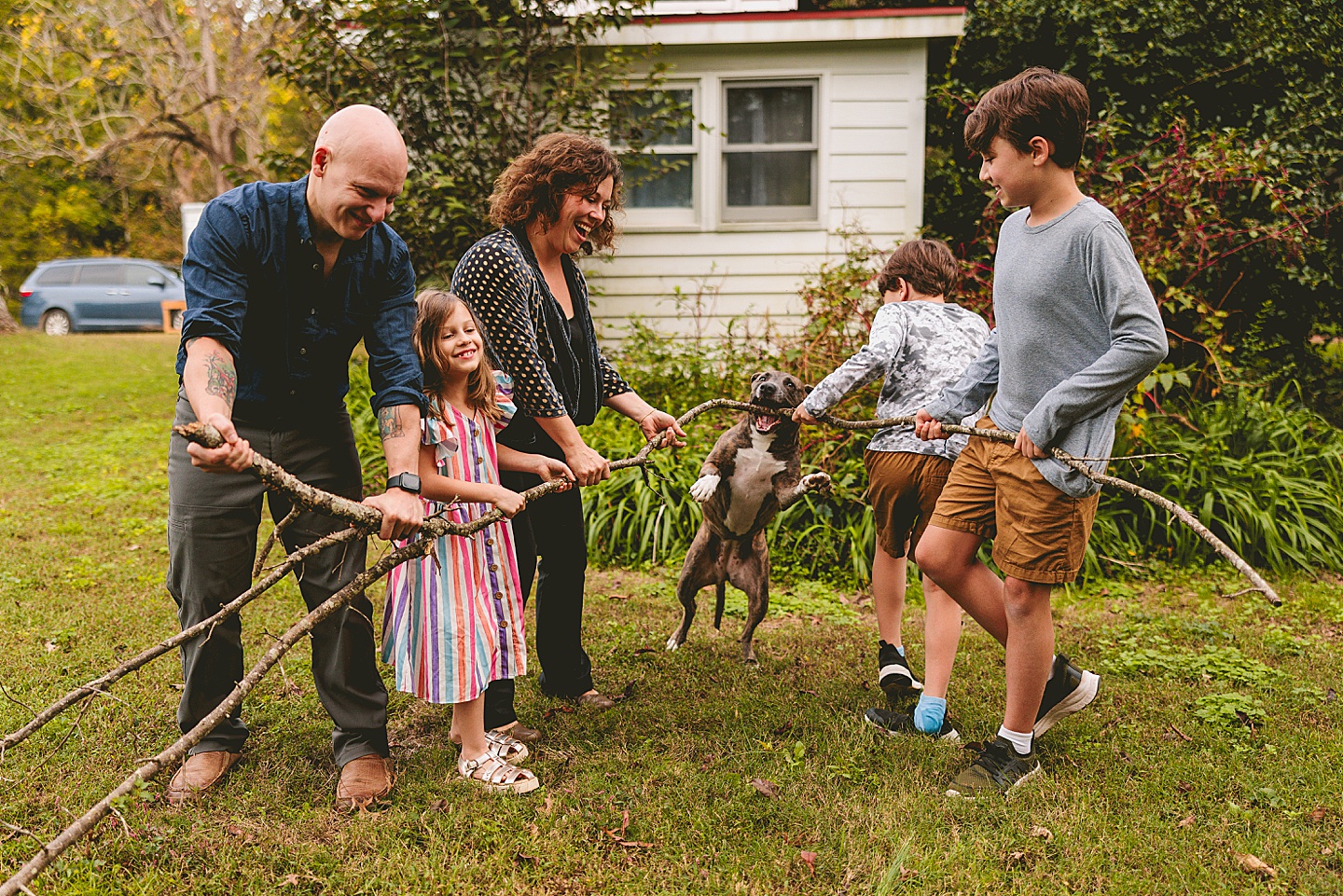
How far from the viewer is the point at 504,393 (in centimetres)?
361

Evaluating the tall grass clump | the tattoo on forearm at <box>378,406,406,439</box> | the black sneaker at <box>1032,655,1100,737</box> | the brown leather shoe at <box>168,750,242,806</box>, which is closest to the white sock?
the black sneaker at <box>1032,655,1100,737</box>

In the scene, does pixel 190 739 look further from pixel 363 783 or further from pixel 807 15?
pixel 807 15

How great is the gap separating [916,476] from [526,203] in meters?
1.91

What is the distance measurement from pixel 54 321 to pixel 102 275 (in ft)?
5.06

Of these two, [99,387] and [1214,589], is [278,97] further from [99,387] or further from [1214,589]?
[1214,589]

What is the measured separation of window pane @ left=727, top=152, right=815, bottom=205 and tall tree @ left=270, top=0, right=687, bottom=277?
137 centimetres

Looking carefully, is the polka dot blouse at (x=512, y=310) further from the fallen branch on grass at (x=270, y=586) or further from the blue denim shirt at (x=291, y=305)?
the fallen branch on grass at (x=270, y=586)

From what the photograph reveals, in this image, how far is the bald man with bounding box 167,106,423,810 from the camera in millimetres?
2891

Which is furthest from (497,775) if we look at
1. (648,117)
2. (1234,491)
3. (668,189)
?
(668,189)

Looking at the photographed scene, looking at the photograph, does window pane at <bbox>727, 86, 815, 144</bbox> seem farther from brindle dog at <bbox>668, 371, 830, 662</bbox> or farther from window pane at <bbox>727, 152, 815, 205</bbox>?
brindle dog at <bbox>668, 371, 830, 662</bbox>

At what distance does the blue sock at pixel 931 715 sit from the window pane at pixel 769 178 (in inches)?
289

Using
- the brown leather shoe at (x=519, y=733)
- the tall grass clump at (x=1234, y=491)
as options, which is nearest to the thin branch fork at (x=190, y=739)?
the brown leather shoe at (x=519, y=733)

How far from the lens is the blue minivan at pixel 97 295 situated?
21938mm

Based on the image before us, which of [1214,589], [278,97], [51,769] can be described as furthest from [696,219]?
[278,97]
